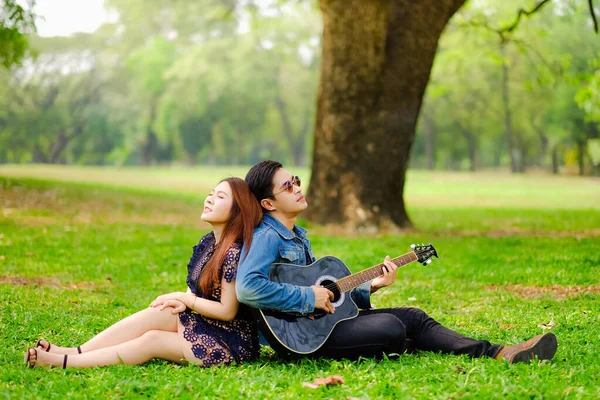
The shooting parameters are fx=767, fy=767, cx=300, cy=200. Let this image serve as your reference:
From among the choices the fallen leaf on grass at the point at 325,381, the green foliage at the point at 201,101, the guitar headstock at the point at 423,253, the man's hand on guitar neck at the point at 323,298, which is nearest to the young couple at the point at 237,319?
the man's hand on guitar neck at the point at 323,298

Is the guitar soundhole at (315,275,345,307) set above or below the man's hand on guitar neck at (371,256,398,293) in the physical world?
below

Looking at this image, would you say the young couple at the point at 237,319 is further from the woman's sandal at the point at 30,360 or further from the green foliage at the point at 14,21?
the green foliage at the point at 14,21

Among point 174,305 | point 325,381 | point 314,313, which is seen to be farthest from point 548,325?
point 174,305

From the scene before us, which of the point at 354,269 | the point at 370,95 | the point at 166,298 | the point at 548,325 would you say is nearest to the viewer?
the point at 166,298

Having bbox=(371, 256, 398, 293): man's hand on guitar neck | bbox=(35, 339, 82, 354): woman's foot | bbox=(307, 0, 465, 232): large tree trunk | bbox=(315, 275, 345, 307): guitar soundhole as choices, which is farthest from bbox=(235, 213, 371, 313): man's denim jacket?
bbox=(307, 0, 465, 232): large tree trunk

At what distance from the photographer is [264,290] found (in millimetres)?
4715

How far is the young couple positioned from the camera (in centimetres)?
494

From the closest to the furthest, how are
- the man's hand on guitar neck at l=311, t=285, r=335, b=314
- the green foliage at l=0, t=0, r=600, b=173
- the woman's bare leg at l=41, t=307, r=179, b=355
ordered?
the man's hand on guitar neck at l=311, t=285, r=335, b=314 < the woman's bare leg at l=41, t=307, r=179, b=355 < the green foliage at l=0, t=0, r=600, b=173

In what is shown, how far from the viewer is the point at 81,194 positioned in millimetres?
21656

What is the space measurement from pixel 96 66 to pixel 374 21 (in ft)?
189

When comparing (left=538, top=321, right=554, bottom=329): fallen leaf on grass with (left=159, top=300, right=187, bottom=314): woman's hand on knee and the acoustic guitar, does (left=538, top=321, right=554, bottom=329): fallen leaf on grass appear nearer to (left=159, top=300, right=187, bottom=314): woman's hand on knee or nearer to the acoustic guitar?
the acoustic guitar

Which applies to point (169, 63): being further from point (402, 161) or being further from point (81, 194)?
point (402, 161)

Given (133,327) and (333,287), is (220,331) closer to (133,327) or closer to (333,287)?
(133,327)

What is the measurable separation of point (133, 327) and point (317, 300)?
124cm
